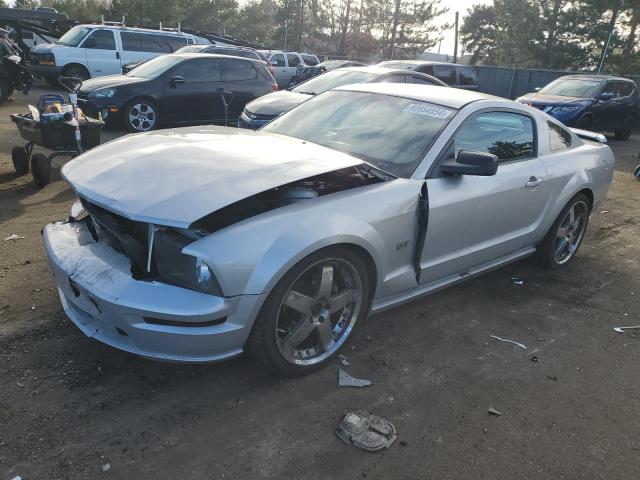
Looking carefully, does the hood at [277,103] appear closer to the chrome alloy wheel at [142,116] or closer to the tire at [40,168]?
the chrome alloy wheel at [142,116]

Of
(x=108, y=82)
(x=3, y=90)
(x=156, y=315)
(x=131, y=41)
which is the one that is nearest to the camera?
(x=156, y=315)

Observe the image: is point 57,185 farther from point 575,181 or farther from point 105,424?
point 575,181

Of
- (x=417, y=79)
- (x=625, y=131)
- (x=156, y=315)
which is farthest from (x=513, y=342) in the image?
(x=625, y=131)

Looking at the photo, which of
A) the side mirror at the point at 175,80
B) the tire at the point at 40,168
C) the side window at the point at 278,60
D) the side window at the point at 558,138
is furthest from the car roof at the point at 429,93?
the side window at the point at 278,60

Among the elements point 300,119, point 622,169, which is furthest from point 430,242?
point 622,169

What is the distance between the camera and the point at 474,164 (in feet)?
10.4

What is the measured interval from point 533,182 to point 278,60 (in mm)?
17721

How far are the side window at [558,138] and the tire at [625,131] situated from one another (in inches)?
481

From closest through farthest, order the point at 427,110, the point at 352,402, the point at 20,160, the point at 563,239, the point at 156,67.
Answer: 1. the point at 352,402
2. the point at 427,110
3. the point at 563,239
4. the point at 20,160
5. the point at 156,67

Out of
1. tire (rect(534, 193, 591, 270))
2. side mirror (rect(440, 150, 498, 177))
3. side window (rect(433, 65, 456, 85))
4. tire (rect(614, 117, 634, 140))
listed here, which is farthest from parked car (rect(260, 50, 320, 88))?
side mirror (rect(440, 150, 498, 177))

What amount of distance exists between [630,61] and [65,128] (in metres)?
30.4

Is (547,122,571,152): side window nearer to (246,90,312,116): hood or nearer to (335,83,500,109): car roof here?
(335,83,500,109): car roof

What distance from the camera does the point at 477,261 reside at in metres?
3.76

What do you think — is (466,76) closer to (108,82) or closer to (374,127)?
(108,82)
